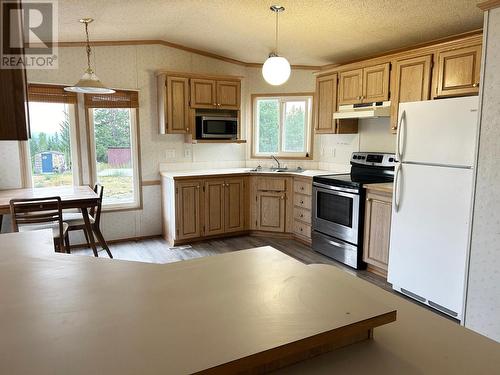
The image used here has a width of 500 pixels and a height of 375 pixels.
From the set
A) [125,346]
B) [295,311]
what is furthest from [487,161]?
[125,346]

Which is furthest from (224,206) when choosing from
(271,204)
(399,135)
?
(399,135)

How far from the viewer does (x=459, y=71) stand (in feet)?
9.73

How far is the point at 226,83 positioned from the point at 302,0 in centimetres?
202

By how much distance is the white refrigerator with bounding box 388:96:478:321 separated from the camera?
2.54 meters

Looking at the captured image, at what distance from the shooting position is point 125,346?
29.8 inches

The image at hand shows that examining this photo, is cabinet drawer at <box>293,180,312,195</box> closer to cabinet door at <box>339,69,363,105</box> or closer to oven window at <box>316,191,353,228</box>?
oven window at <box>316,191,353,228</box>

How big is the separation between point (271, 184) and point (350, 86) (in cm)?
156

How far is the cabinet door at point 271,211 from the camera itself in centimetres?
476

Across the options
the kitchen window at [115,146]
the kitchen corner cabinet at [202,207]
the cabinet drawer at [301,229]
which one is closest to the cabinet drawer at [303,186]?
the cabinet drawer at [301,229]

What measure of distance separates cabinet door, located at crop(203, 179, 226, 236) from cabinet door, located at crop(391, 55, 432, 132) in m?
2.22

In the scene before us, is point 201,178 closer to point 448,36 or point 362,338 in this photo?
point 448,36

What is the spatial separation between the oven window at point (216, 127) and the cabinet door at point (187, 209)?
0.77 m

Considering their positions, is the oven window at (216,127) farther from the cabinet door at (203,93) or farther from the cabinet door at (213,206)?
the cabinet door at (213,206)

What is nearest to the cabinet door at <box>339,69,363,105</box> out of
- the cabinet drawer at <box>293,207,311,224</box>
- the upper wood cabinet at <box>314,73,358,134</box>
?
the upper wood cabinet at <box>314,73,358,134</box>
